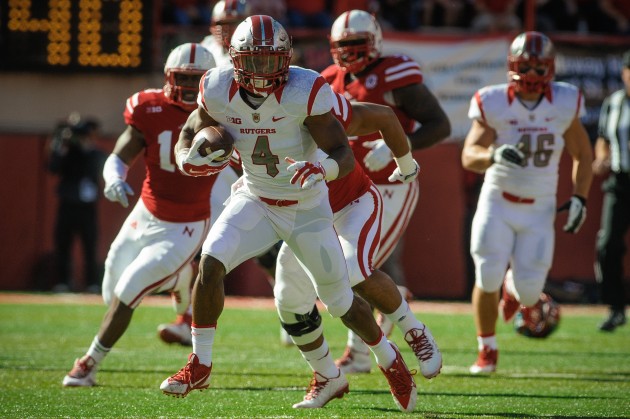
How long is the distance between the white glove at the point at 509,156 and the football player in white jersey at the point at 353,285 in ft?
3.45

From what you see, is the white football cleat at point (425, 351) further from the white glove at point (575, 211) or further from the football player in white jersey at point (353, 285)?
the white glove at point (575, 211)

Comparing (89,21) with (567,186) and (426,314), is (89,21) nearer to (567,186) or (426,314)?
(426,314)

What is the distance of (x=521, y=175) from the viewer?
6801 millimetres

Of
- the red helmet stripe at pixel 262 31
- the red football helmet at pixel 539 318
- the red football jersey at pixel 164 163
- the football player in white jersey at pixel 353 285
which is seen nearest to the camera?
the red helmet stripe at pixel 262 31

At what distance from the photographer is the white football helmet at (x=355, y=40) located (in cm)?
645

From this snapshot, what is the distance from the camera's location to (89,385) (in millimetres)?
5793

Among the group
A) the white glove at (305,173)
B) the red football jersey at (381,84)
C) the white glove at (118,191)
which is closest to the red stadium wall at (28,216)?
the red football jersey at (381,84)

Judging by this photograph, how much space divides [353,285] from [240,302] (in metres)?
6.56

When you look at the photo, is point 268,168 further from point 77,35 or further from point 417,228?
point 417,228

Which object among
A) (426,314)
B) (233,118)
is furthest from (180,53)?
(426,314)

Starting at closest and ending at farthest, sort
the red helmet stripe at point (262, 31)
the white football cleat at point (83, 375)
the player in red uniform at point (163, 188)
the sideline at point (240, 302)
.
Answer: the red helmet stripe at point (262, 31)
the white football cleat at point (83, 375)
the player in red uniform at point (163, 188)
the sideline at point (240, 302)

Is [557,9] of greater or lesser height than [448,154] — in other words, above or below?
above

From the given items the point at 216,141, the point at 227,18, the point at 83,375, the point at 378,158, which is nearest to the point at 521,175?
the point at 378,158

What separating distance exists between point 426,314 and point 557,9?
16.2 feet
